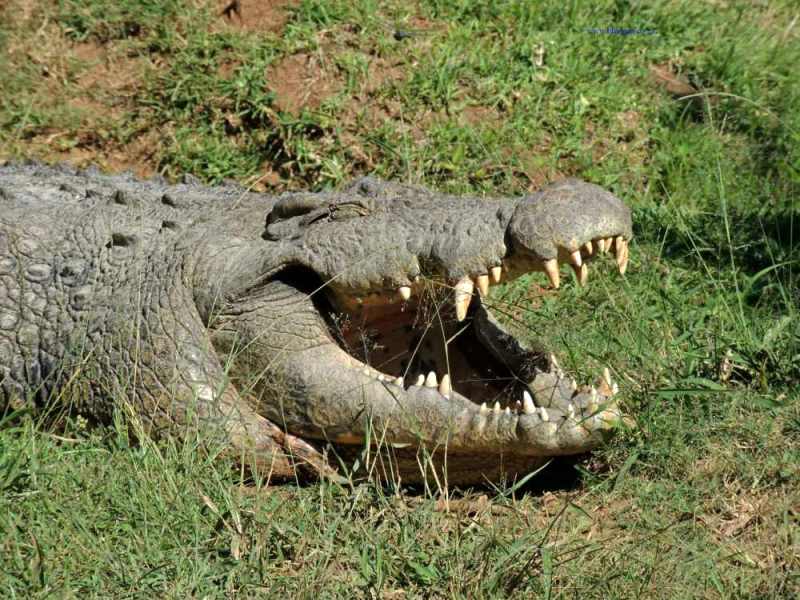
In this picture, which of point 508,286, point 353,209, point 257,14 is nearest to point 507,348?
point 353,209

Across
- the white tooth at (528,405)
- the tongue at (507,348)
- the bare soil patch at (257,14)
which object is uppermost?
the bare soil patch at (257,14)

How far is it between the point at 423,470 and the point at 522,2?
3.95 metres

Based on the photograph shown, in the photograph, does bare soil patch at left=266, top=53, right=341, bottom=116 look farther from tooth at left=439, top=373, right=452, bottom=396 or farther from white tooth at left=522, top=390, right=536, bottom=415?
white tooth at left=522, top=390, right=536, bottom=415

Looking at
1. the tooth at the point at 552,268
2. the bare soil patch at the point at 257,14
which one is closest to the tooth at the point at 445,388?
the tooth at the point at 552,268

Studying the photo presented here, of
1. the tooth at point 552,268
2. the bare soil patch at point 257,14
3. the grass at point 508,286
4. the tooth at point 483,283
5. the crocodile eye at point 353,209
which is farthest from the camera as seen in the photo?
the bare soil patch at point 257,14

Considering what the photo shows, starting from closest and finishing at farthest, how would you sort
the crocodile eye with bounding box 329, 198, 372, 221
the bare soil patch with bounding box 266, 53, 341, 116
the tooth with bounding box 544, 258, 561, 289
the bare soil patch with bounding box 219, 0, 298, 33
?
1. the tooth with bounding box 544, 258, 561, 289
2. the crocodile eye with bounding box 329, 198, 372, 221
3. the bare soil patch with bounding box 266, 53, 341, 116
4. the bare soil patch with bounding box 219, 0, 298, 33

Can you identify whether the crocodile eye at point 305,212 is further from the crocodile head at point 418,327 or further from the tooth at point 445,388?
the tooth at point 445,388

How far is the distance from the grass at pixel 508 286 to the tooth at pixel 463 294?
0.56 m

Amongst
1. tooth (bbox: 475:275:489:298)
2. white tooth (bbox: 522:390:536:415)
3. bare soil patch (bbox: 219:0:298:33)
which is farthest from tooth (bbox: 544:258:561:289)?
bare soil patch (bbox: 219:0:298:33)

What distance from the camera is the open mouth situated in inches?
142

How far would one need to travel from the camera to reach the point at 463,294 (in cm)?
363

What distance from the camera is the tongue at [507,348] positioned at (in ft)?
13.0

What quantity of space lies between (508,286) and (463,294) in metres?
1.85

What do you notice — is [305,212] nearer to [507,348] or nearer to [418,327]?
[418,327]
